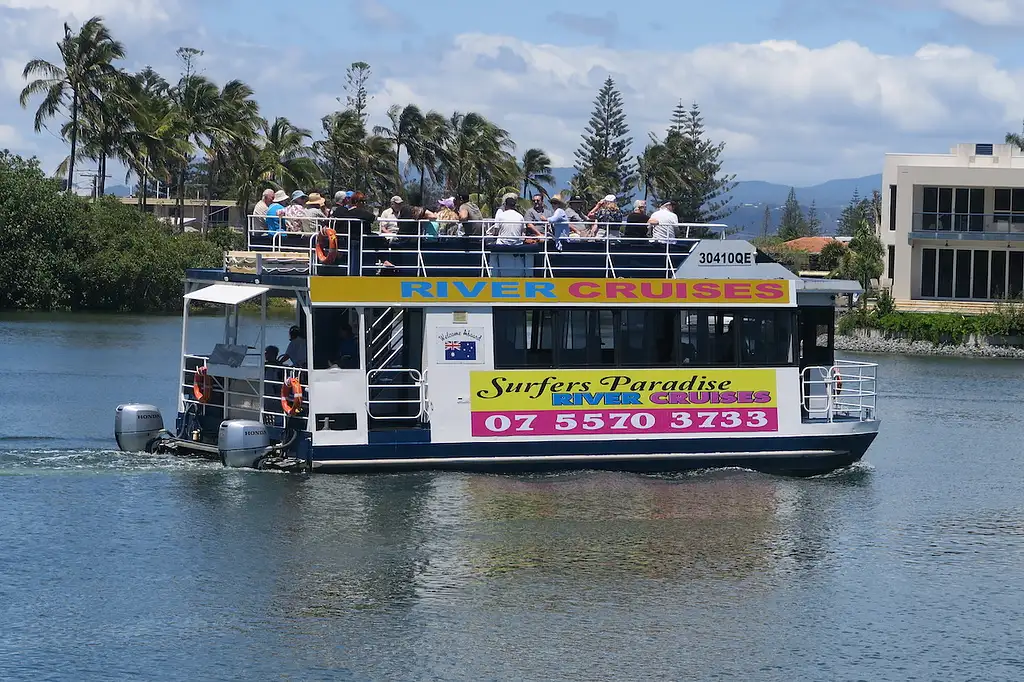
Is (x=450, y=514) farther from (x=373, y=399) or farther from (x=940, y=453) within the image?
(x=940, y=453)

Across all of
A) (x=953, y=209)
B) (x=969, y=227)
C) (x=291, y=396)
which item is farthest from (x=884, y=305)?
(x=291, y=396)

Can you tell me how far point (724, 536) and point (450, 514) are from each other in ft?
12.3

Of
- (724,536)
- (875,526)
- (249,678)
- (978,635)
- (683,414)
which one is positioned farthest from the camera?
(683,414)

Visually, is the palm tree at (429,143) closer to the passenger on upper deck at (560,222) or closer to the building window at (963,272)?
the building window at (963,272)

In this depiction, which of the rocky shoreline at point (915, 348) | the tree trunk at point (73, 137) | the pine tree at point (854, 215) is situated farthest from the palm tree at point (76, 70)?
the pine tree at point (854, 215)

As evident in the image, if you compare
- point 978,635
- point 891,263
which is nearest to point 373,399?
point 978,635

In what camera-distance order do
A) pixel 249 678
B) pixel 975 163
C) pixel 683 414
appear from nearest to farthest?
pixel 249 678, pixel 683 414, pixel 975 163

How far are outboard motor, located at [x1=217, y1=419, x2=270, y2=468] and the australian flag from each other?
9.96ft

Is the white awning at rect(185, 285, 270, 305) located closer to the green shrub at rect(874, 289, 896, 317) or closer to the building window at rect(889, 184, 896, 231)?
the green shrub at rect(874, 289, 896, 317)

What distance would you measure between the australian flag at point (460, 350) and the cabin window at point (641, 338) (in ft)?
1.24

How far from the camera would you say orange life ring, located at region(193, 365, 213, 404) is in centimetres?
2345

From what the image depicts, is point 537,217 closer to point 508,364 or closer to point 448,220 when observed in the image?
point 448,220

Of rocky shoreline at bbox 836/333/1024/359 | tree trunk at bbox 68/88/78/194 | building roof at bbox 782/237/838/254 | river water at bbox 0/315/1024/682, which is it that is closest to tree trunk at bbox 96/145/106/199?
tree trunk at bbox 68/88/78/194

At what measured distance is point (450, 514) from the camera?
20.8 metres
